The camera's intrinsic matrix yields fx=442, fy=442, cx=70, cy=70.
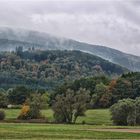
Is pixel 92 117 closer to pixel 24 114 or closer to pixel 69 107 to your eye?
pixel 69 107

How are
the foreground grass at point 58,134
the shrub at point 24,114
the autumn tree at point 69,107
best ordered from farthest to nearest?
the shrub at point 24,114, the autumn tree at point 69,107, the foreground grass at point 58,134

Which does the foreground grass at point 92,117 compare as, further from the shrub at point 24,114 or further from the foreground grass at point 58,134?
the foreground grass at point 58,134

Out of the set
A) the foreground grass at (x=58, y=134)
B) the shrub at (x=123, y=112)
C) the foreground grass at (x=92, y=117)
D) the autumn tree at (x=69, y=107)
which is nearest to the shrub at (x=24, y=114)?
the foreground grass at (x=92, y=117)

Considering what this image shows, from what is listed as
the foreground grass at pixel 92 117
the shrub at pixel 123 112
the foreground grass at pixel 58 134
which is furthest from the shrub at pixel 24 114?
the foreground grass at pixel 58 134

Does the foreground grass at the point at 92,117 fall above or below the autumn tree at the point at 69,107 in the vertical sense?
below

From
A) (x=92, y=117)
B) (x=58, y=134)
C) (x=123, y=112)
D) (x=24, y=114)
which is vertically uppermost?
(x=123, y=112)

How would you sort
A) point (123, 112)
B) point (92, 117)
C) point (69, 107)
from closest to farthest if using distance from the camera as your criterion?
point (123, 112)
point (69, 107)
point (92, 117)

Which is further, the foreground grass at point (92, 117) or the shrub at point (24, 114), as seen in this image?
the shrub at point (24, 114)

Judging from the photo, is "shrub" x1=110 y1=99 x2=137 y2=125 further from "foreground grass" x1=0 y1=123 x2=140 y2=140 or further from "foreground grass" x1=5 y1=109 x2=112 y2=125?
"foreground grass" x1=0 y1=123 x2=140 y2=140

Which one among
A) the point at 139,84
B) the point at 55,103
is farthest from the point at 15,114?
the point at 139,84

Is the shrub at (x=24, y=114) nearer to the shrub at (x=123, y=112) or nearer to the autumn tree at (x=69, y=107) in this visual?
the autumn tree at (x=69, y=107)

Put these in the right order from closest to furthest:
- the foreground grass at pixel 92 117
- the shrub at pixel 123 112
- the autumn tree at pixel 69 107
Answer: the shrub at pixel 123 112 → the autumn tree at pixel 69 107 → the foreground grass at pixel 92 117

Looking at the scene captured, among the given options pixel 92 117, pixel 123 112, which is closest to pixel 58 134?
pixel 123 112

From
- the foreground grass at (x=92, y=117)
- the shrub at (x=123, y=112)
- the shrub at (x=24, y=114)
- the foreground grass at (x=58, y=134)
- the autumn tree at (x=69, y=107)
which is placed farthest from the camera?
the shrub at (x=24, y=114)
